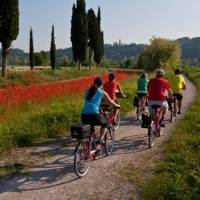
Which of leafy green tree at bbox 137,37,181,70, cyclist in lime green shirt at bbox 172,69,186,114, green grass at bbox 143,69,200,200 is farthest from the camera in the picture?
leafy green tree at bbox 137,37,181,70

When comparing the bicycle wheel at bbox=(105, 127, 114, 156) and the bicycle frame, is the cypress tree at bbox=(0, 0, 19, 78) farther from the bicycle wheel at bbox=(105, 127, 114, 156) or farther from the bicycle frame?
the bicycle wheel at bbox=(105, 127, 114, 156)

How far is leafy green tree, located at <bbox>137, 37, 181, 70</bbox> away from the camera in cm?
6769

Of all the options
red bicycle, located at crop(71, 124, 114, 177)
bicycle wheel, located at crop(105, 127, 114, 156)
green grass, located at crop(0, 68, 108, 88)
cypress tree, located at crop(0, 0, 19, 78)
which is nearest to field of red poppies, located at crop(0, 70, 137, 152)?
bicycle wheel, located at crop(105, 127, 114, 156)

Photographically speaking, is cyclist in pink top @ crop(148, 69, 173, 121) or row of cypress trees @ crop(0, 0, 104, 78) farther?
row of cypress trees @ crop(0, 0, 104, 78)

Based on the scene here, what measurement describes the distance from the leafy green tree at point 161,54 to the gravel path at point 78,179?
57.0 metres

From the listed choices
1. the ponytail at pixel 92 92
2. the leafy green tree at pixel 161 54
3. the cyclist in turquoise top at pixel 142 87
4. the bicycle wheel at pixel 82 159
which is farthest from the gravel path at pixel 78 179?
the leafy green tree at pixel 161 54

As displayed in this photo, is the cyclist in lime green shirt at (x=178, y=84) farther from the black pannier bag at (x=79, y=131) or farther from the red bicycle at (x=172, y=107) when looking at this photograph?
the black pannier bag at (x=79, y=131)

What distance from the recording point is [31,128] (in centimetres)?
1234

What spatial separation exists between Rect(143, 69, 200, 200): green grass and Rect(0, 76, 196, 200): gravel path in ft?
1.05

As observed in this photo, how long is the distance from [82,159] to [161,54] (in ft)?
211

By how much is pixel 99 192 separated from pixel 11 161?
3028 mm

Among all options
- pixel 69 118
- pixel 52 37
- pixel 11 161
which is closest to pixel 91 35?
pixel 52 37

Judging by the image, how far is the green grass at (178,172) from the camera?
6.85 m

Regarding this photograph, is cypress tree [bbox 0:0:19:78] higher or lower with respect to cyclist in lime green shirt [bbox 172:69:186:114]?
higher
